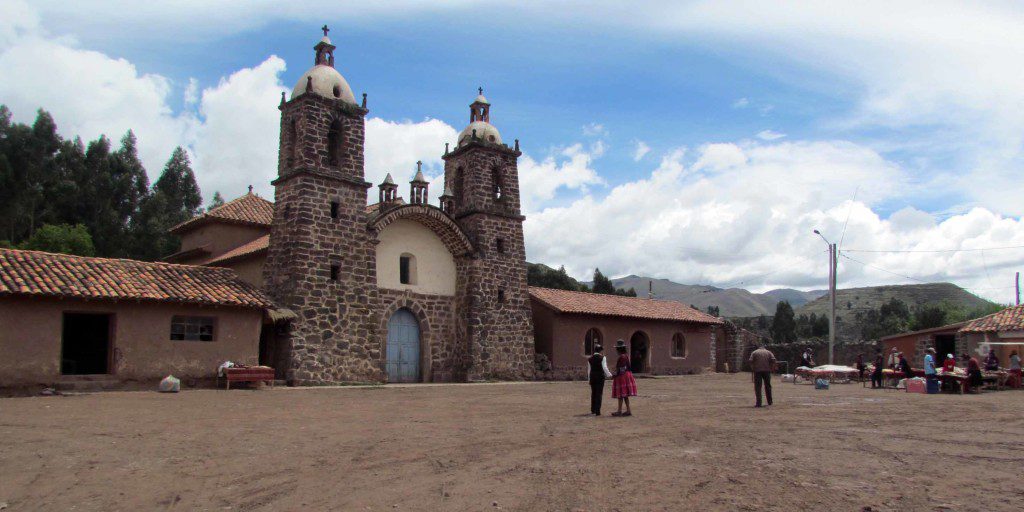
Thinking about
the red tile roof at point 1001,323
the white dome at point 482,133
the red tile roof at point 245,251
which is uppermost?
the white dome at point 482,133

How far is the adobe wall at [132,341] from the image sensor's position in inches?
660

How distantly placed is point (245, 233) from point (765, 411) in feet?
66.7

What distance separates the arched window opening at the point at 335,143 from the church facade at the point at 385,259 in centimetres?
4

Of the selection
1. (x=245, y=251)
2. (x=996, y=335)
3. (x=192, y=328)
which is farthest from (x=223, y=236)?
(x=996, y=335)

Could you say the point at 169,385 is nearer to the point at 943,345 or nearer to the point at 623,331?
the point at 623,331

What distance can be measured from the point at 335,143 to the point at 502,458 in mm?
17472

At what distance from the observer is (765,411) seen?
47.8 ft

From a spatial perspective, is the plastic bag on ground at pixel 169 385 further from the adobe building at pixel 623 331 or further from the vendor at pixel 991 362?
the vendor at pixel 991 362

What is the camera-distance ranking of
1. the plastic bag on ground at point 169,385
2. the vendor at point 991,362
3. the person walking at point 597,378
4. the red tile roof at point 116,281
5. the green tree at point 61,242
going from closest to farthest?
1. the person walking at point 597,378
2. the red tile roof at point 116,281
3. the plastic bag on ground at point 169,385
4. the vendor at point 991,362
5. the green tree at point 61,242

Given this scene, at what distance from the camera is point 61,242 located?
37.1m

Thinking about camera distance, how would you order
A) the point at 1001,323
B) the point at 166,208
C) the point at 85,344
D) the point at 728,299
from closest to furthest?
the point at 85,344
the point at 1001,323
the point at 166,208
the point at 728,299

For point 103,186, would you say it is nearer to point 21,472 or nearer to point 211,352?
point 211,352

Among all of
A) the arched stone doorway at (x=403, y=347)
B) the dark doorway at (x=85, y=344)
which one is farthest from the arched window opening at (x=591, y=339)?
the dark doorway at (x=85, y=344)

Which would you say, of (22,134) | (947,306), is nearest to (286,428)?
(22,134)
